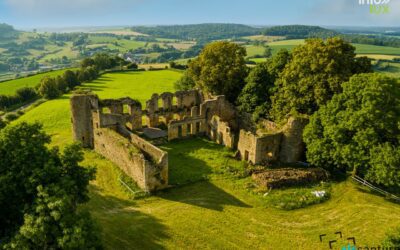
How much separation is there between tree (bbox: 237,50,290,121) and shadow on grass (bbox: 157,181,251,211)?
14.0 meters

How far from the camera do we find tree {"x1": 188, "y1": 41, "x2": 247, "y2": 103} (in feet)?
135

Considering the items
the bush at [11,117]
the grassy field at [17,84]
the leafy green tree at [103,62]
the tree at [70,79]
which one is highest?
the leafy green tree at [103,62]

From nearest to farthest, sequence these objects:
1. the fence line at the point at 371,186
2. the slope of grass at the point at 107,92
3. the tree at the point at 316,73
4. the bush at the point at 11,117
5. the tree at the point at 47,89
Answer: the fence line at the point at 371,186 → the tree at the point at 316,73 → the slope of grass at the point at 107,92 → the bush at the point at 11,117 → the tree at the point at 47,89

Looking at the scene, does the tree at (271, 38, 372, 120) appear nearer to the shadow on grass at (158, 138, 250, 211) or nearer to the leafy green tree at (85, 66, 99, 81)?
the shadow on grass at (158, 138, 250, 211)

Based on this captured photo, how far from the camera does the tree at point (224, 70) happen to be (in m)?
41.3

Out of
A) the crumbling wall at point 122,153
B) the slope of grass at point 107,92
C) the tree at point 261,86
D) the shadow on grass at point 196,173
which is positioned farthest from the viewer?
the slope of grass at point 107,92

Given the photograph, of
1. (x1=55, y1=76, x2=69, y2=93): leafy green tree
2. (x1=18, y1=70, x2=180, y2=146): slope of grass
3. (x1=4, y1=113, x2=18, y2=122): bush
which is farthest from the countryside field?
(x1=55, y1=76, x2=69, y2=93): leafy green tree

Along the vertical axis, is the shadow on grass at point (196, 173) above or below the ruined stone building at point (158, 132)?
below

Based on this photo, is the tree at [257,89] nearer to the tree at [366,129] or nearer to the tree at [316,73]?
the tree at [316,73]

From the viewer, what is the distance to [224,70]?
4128 cm

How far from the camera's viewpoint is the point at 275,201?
78.6 ft

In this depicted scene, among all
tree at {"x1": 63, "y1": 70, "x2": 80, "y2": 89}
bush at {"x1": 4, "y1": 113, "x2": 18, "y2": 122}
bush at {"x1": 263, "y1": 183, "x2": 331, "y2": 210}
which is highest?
tree at {"x1": 63, "y1": 70, "x2": 80, "y2": 89}

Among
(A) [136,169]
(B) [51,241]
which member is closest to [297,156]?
(A) [136,169]

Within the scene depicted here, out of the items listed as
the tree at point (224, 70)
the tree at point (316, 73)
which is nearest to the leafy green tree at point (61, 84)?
the tree at point (224, 70)
